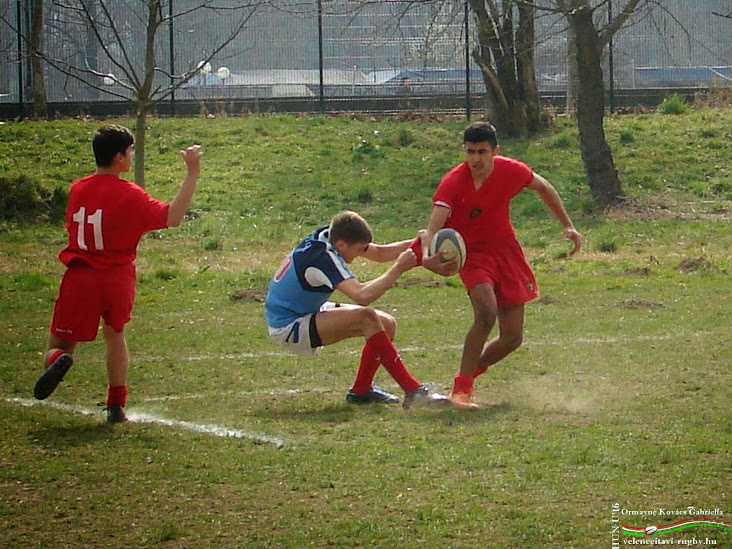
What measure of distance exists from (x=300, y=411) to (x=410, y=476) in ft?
5.85

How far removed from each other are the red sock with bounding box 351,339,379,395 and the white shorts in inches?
13.0

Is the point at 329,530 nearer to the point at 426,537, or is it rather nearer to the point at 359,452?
the point at 426,537

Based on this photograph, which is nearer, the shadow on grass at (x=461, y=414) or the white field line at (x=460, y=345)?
the shadow on grass at (x=461, y=414)

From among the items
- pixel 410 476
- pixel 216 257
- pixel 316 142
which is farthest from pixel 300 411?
pixel 316 142

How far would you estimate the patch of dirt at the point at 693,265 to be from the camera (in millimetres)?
14016

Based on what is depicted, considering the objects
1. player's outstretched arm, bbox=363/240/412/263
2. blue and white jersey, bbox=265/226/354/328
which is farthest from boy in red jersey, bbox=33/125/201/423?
player's outstretched arm, bbox=363/240/412/263

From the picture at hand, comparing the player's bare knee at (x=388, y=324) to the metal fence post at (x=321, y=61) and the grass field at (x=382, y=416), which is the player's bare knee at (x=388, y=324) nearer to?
the grass field at (x=382, y=416)

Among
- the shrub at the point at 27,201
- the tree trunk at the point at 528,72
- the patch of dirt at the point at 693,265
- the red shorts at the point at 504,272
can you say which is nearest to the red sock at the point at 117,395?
the red shorts at the point at 504,272

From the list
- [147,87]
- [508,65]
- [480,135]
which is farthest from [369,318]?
[508,65]

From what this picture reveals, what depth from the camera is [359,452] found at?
20.4ft

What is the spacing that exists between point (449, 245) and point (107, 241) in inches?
81.0

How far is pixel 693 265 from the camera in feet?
46.3

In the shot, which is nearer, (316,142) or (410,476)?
(410,476)

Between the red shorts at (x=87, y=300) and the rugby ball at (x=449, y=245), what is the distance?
6.19ft
